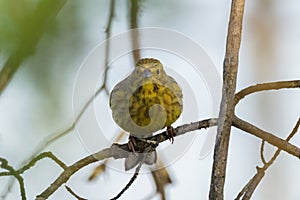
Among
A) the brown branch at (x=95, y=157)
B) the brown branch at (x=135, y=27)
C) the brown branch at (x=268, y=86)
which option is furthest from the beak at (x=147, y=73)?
the brown branch at (x=268, y=86)

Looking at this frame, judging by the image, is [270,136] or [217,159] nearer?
[217,159]

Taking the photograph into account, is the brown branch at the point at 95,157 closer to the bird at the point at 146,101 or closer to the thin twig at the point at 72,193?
the thin twig at the point at 72,193

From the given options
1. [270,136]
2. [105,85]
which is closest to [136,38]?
[105,85]

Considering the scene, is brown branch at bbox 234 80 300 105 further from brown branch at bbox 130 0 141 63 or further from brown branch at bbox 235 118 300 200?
brown branch at bbox 130 0 141 63

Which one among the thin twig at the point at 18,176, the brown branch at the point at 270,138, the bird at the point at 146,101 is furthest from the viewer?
the bird at the point at 146,101

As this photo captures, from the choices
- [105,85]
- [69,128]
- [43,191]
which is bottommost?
[43,191]

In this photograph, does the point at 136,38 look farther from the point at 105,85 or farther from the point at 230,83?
the point at 230,83

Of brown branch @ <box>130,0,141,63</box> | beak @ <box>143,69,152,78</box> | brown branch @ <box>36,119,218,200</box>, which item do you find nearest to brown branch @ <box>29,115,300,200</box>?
brown branch @ <box>36,119,218,200</box>

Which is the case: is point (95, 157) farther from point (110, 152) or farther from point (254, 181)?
point (254, 181)
